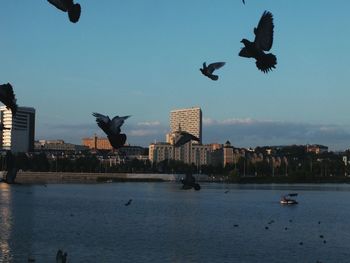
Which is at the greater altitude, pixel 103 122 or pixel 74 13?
pixel 74 13

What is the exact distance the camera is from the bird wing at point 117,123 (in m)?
2.98

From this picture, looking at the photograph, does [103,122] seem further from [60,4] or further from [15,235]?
[15,235]

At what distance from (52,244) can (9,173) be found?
3296 centimetres

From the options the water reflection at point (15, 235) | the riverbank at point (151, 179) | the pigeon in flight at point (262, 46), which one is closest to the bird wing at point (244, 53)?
the pigeon in flight at point (262, 46)

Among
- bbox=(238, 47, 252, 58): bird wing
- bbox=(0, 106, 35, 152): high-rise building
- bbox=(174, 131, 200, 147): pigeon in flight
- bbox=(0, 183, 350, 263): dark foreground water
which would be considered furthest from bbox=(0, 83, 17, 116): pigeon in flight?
bbox=(0, 183, 350, 263): dark foreground water

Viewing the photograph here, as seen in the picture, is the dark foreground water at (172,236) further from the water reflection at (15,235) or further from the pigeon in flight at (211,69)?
the pigeon in flight at (211,69)

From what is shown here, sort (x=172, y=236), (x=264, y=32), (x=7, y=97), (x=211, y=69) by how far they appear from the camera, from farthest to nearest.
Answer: (x=172, y=236)
(x=211, y=69)
(x=264, y=32)
(x=7, y=97)

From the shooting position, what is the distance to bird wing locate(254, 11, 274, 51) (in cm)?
294

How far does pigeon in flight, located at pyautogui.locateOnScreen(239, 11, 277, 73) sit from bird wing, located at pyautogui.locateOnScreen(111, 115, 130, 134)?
66 cm

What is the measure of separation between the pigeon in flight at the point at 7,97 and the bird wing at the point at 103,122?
400 millimetres

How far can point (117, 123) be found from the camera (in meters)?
3.08

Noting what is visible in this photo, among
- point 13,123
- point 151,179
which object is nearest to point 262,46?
point 13,123

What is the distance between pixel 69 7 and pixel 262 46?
36.1 inches

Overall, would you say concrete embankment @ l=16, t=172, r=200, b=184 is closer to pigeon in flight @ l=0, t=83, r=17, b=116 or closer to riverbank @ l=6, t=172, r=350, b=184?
riverbank @ l=6, t=172, r=350, b=184
